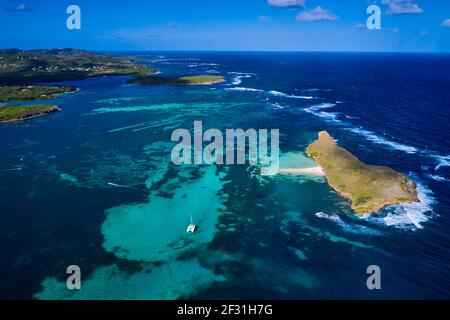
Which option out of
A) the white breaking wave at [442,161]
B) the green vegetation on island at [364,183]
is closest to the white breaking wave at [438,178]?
the white breaking wave at [442,161]

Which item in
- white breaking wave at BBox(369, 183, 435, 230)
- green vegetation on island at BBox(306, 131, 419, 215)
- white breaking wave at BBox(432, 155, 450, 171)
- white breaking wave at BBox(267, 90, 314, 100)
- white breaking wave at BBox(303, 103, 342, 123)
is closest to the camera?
white breaking wave at BBox(369, 183, 435, 230)

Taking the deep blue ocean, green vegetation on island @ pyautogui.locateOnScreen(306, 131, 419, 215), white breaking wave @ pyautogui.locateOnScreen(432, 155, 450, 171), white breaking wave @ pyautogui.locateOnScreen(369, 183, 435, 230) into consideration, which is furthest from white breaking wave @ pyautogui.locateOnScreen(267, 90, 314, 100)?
white breaking wave @ pyautogui.locateOnScreen(369, 183, 435, 230)

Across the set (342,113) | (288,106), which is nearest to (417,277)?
(342,113)

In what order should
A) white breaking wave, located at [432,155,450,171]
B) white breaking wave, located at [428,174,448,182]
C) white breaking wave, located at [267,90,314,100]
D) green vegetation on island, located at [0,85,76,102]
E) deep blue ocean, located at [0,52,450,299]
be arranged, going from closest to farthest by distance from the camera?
deep blue ocean, located at [0,52,450,299], white breaking wave, located at [428,174,448,182], white breaking wave, located at [432,155,450,171], green vegetation on island, located at [0,85,76,102], white breaking wave, located at [267,90,314,100]

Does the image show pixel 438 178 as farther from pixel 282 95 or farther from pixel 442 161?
pixel 282 95

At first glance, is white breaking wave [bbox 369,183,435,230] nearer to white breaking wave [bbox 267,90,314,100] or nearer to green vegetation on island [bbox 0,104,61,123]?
white breaking wave [bbox 267,90,314,100]

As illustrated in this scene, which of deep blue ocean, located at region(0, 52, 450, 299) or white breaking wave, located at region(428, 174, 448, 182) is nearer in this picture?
deep blue ocean, located at region(0, 52, 450, 299)
